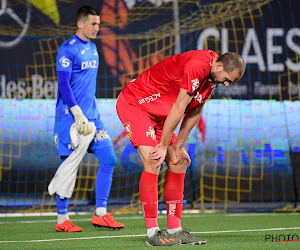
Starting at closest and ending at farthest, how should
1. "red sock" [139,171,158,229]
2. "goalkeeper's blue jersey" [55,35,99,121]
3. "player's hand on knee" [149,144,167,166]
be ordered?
1. "player's hand on knee" [149,144,167,166]
2. "red sock" [139,171,158,229]
3. "goalkeeper's blue jersey" [55,35,99,121]

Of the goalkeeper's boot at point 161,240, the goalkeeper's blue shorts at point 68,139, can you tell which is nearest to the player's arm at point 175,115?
the goalkeeper's boot at point 161,240

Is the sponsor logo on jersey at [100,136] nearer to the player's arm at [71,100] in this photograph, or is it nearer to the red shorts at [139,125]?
the player's arm at [71,100]

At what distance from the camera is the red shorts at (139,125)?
4.39m

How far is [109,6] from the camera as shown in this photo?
808 centimetres

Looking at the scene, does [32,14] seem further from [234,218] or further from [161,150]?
[161,150]

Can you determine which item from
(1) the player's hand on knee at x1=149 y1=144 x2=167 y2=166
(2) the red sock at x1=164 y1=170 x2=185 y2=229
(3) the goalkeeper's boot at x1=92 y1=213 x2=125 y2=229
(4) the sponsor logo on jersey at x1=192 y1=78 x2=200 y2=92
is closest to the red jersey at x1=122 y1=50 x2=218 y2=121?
(4) the sponsor logo on jersey at x1=192 y1=78 x2=200 y2=92

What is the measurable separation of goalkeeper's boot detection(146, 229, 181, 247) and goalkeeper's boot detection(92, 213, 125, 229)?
55.5 inches

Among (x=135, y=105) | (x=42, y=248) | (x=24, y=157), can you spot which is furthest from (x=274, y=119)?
(x=42, y=248)

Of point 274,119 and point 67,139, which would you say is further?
point 274,119

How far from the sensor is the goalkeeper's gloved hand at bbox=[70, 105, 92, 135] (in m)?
5.71

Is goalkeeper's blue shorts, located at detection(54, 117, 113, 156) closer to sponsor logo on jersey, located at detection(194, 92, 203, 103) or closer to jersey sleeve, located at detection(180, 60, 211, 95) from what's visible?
sponsor logo on jersey, located at detection(194, 92, 203, 103)

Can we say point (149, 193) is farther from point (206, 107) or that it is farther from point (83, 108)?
point (206, 107)

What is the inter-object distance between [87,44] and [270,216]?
111 inches

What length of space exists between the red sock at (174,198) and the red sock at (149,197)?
0.18 metres
